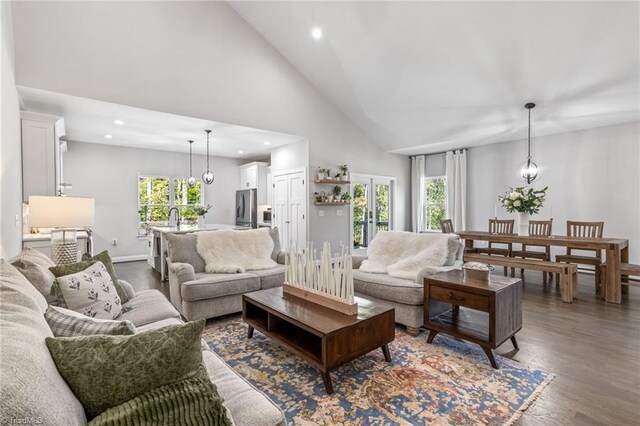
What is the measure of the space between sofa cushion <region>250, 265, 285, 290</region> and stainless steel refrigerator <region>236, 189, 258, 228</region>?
395 cm

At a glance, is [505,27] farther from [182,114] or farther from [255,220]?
[255,220]

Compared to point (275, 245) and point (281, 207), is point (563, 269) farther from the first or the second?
point (281, 207)

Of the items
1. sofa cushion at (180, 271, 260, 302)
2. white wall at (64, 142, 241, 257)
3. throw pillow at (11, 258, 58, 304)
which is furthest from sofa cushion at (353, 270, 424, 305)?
white wall at (64, 142, 241, 257)

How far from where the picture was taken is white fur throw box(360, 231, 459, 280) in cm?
340

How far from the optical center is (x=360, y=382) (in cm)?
221

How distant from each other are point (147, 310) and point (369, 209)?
570 centimetres

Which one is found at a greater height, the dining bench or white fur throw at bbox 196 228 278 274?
white fur throw at bbox 196 228 278 274

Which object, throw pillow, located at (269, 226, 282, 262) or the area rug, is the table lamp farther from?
throw pillow, located at (269, 226, 282, 262)

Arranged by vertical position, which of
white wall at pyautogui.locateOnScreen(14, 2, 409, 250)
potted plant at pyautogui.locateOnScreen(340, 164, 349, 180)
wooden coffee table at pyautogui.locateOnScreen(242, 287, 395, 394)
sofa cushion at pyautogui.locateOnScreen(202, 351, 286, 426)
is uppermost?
white wall at pyautogui.locateOnScreen(14, 2, 409, 250)

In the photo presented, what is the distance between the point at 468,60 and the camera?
14.4 feet

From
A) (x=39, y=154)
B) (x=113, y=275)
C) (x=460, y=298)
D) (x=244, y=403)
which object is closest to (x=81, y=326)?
(x=244, y=403)

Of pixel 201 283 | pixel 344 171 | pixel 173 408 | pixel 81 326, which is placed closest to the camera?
pixel 173 408

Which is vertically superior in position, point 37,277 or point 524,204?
point 524,204

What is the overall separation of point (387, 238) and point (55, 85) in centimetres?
440
